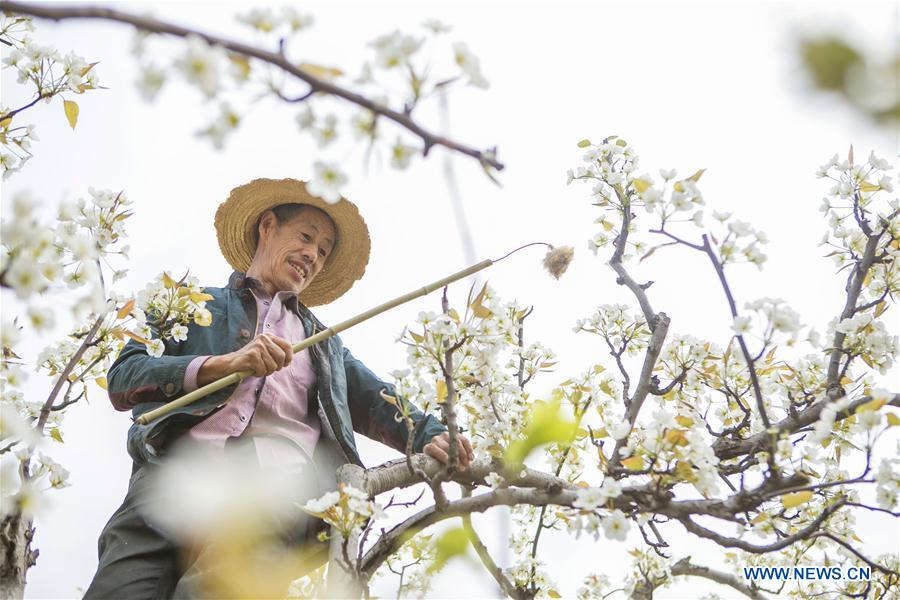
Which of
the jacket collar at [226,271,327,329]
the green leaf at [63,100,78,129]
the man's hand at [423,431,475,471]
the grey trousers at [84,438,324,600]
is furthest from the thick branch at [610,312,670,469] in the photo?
the green leaf at [63,100,78,129]

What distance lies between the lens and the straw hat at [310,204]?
2906 millimetres

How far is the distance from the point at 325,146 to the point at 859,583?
2.72 m

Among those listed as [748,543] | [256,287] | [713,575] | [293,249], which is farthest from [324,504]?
[713,575]

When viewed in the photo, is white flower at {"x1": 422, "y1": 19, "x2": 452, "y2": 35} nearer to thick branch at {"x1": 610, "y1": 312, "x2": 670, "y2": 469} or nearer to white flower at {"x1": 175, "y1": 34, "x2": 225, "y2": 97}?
white flower at {"x1": 175, "y1": 34, "x2": 225, "y2": 97}

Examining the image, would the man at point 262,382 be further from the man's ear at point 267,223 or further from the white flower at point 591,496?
the white flower at point 591,496

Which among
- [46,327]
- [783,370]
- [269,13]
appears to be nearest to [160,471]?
[46,327]

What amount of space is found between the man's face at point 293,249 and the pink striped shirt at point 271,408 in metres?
0.11

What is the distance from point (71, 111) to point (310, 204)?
96 centimetres

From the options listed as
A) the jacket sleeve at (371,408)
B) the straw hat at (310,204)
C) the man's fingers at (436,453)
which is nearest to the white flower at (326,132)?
the man's fingers at (436,453)

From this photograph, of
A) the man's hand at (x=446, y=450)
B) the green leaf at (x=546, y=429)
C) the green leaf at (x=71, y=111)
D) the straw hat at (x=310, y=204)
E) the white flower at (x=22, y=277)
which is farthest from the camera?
the straw hat at (x=310, y=204)

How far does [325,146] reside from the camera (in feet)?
4.00

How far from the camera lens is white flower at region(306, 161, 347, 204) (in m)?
1.20

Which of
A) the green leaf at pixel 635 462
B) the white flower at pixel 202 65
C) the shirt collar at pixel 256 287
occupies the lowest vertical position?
the green leaf at pixel 635 462

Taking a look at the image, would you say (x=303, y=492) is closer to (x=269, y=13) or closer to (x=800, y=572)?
(x=269, y=13)
